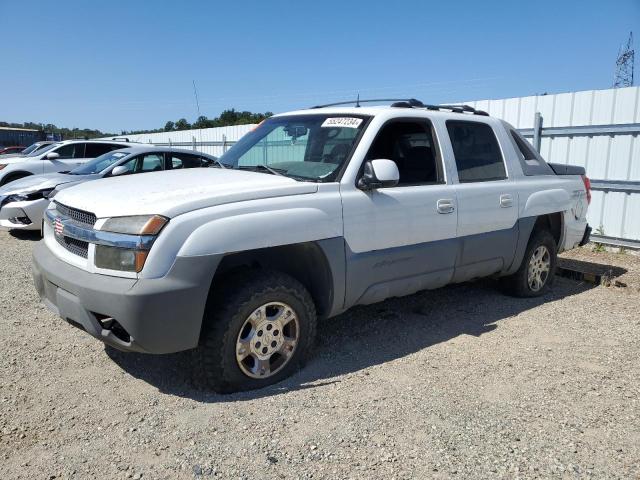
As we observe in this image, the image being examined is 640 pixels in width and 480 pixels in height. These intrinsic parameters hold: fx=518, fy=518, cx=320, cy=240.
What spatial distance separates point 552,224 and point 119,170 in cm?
633

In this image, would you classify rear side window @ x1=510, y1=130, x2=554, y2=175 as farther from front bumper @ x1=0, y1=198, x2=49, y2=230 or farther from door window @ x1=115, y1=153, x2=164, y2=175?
front bumper @ x1=0, y1=198, x2=49, y2=230

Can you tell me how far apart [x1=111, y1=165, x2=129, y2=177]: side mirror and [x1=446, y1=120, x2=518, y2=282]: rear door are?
5.48m

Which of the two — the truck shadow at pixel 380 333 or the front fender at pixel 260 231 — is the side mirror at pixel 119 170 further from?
the front fender at pixel 260 231

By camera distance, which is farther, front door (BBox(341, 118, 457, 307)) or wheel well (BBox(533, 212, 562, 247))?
wheel well (BBox(533, 212, 562, 247))

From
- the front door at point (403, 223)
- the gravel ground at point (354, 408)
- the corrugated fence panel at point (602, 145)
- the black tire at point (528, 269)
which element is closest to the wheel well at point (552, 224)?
the black tire at point (528, 269)

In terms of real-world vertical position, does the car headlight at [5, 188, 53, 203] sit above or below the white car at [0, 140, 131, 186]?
below

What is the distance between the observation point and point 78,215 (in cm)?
338

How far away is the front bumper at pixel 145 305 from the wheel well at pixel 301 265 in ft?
1.45

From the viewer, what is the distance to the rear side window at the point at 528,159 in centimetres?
531

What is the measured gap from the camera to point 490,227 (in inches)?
189

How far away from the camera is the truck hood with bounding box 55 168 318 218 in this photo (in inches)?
121

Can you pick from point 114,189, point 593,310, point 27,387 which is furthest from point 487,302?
point 27,387

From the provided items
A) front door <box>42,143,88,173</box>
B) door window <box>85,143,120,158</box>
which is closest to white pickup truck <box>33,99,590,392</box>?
front door <box>42,143,88,173</box>

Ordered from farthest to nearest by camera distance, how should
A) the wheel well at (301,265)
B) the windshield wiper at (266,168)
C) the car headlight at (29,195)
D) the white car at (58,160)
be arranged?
1. the white car at (58,160)
2. the car headlight at (29,195)
3. the windshield wiper at (266,168)
4. the wheel well at (301,265)
